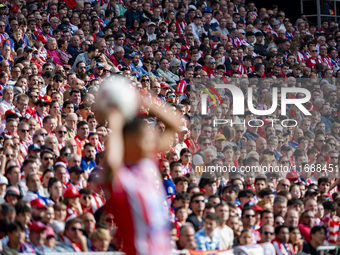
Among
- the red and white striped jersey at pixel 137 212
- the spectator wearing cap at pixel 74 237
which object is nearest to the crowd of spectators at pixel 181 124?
the spectator wearing cap at pixel 74 237

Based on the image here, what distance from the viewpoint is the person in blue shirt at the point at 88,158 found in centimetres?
793

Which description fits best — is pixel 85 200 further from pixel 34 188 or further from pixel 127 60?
pixel 127 60

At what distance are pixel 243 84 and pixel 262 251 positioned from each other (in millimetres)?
5988

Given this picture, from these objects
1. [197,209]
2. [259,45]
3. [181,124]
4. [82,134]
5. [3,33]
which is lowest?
[197,209]

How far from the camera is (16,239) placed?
586 centimetres

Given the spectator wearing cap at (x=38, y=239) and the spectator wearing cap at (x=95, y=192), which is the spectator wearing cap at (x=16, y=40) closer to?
the spectator wearing cap at (x=95, y=192)

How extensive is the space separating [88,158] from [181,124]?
1368 mm

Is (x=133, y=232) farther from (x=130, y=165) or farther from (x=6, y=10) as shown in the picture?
(x=6, y=10)

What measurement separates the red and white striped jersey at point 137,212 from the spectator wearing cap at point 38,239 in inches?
112

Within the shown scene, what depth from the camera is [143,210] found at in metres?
3.25

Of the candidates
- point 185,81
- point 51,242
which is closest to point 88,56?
point 185,81

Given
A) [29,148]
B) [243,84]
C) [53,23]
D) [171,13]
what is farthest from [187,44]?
[29,148]

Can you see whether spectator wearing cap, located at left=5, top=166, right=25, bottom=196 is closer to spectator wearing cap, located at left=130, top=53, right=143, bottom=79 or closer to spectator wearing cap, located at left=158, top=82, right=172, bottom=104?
spectator wearing cap, located at left=158, top=82, right=172, bottom=104

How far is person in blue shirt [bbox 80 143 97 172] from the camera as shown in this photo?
793 centimetres
